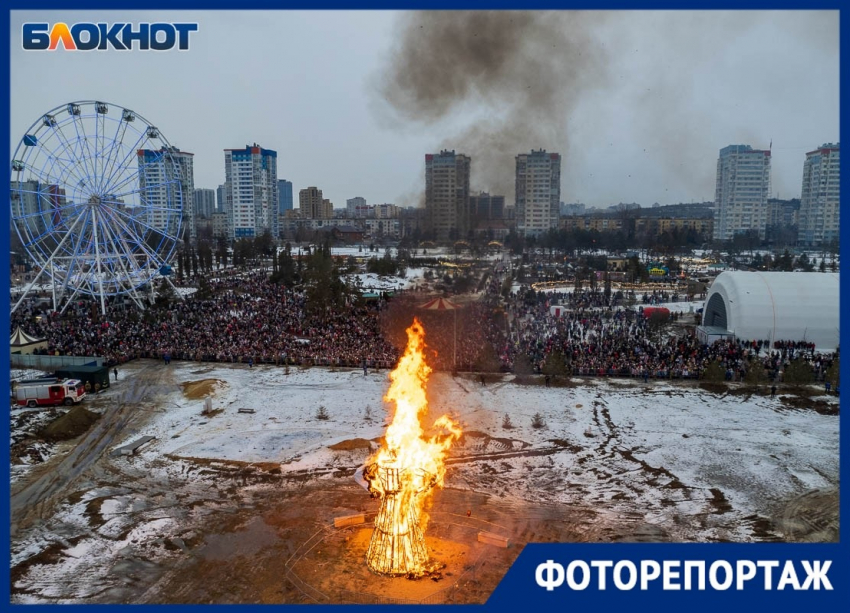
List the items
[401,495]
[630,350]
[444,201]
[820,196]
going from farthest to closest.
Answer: [820,196]
[630,350]
[444,201]
[401,495]

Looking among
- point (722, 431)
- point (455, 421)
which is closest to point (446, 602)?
point (455, 421)

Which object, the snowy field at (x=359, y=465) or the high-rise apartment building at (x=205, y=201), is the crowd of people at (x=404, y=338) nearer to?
the snowy field at (x=359, y=465)

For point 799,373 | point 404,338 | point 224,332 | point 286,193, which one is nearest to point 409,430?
point 404,338

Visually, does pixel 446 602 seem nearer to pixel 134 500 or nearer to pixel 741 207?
pixel 134 500

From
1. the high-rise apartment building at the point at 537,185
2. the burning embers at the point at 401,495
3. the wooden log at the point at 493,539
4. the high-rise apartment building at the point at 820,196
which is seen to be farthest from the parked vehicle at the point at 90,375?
the high-rise apartment building at the point at 820,196

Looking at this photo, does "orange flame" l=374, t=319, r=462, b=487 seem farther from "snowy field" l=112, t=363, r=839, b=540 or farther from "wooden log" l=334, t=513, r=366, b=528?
"snowy field" l=112, t=363, r=839, b=540

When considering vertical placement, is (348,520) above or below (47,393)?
below

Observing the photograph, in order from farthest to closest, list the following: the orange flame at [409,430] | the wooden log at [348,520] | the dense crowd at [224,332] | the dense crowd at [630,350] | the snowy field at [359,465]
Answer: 1. the dense crowd at [224,332]
2. the dense crowd at [630,350]
3. the wooden log at [348,520]
4. the snowy field at [359,465]
5. the orange flame at [409,430]

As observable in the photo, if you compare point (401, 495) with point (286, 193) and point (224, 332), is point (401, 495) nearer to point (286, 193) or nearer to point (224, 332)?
point (224, 332)
